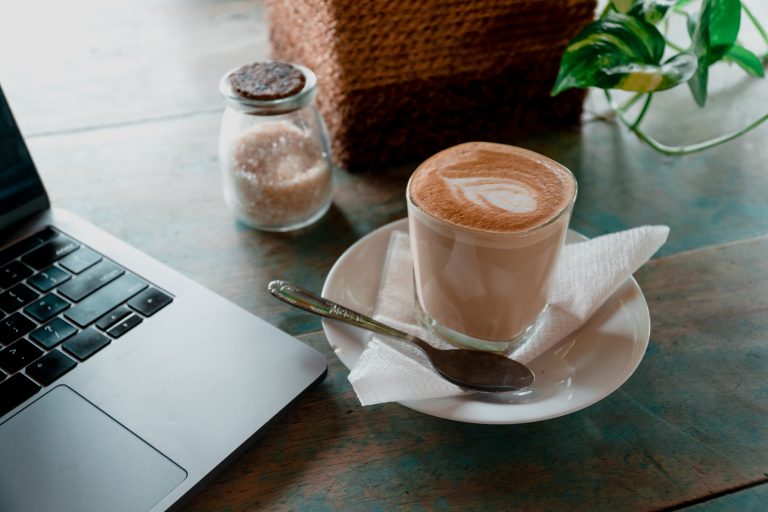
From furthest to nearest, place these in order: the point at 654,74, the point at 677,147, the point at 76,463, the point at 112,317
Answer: the point at 677,147 < the point at 654,74 < the point at 112,317 < the point at 76,463

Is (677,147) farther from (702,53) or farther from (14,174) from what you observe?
(14,174)

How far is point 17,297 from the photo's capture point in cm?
51

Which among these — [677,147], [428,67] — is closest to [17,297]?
[428,67]

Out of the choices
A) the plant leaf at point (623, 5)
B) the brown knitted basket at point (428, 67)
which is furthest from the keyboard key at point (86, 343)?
the plant leaf at point (623, 5)

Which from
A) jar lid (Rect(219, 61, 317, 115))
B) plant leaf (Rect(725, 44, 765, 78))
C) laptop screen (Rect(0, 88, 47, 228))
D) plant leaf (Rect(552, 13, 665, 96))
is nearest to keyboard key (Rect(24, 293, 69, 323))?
laptop screen (Rect(0, 88, 47, 228))

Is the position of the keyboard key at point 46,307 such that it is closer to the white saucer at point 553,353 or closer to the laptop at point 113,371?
the laptop at point 113,371

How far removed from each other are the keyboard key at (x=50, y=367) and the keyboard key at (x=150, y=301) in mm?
63

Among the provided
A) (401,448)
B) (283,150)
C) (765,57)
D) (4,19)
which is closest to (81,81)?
(4,19)

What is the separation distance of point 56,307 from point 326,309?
20 centimetres

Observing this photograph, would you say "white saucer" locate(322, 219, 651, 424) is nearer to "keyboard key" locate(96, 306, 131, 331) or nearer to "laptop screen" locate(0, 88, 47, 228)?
"keyboard key" locate(96, 306, 131, 331)

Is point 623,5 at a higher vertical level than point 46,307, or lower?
higher

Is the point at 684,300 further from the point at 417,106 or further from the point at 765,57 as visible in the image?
the point at 765,57

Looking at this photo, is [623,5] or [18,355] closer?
[18,355]

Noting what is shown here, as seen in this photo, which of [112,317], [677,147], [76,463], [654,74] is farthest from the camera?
[677,147]
